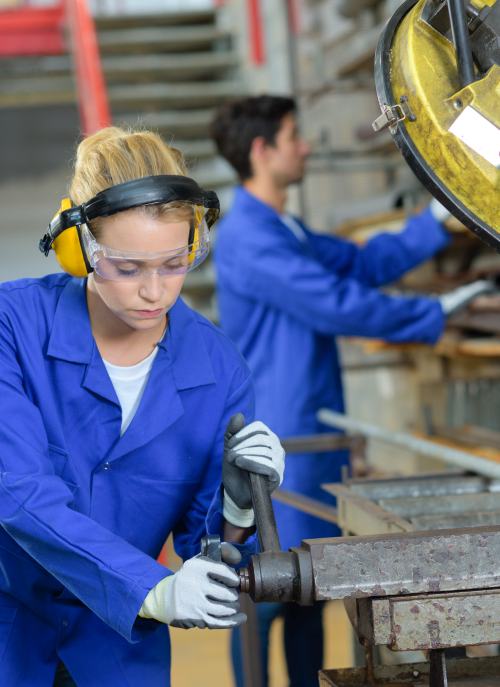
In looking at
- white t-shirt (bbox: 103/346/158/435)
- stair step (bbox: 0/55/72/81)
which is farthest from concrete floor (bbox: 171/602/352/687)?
stair step (bbox: 0/55/72/81)

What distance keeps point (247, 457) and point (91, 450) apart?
0.92ft

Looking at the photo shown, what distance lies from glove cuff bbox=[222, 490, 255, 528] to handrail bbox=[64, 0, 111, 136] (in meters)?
3.33

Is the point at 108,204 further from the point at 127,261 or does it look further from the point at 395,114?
the point at 395,114

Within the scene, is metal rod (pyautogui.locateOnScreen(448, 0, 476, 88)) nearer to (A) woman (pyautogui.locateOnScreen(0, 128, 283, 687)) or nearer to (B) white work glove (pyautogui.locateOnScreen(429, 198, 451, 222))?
(A) woman (pyautogui.locateOnScreen(0, 128, 283, 687))

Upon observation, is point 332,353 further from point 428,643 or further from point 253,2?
point 253,2

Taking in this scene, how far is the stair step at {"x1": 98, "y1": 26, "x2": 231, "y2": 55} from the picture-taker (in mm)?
5616

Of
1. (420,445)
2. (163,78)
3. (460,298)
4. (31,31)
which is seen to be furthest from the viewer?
(163,78)

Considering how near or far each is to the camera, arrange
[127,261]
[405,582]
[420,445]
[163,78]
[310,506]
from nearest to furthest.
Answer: [405,582]
[127,261]
[310,506]
[420,445]
[163,78]

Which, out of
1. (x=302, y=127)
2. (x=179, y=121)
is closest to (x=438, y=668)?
(x=302, y=127)

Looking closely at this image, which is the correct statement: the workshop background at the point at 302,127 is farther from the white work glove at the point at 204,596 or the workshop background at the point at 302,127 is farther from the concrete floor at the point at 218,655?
the white work glove at the point at 204,596

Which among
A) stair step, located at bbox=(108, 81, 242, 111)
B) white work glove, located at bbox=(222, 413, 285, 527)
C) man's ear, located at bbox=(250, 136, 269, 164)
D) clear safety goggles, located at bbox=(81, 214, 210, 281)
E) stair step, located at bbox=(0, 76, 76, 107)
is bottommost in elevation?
white work glove, located at bbox=(222, 413, 285, 527)

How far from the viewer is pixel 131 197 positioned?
141cm

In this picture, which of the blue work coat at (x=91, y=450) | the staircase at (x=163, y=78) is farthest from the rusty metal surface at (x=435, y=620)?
the staircase at (x=163, y=78)

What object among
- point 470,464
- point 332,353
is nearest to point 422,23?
point 470,464
